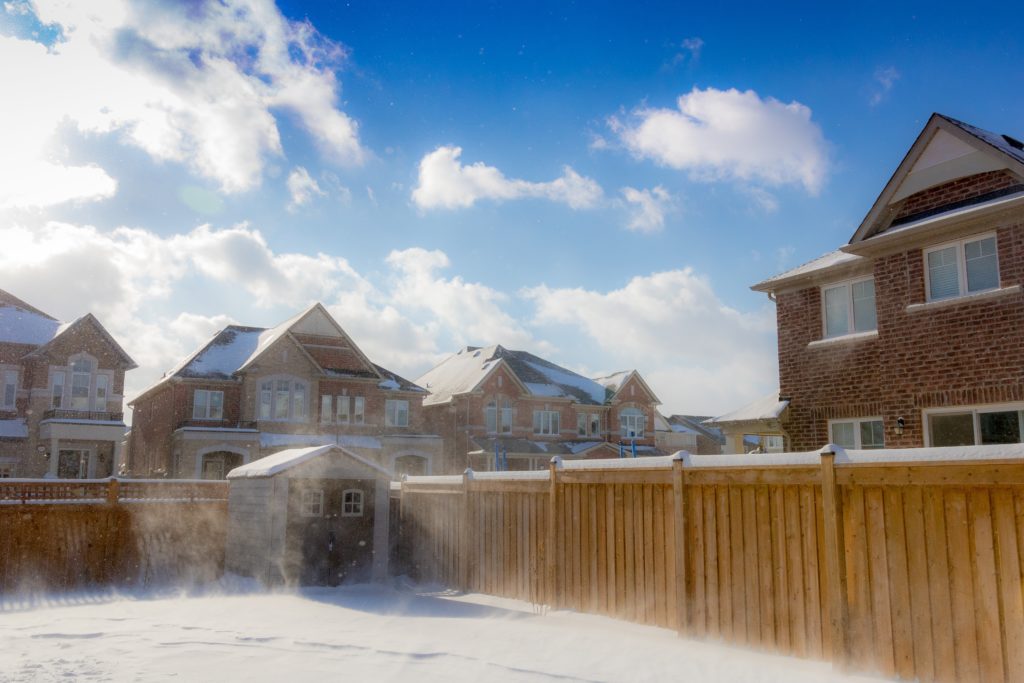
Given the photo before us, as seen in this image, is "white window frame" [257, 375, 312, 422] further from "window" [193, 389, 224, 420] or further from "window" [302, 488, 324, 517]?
"window" [302, 488, 324, 517]

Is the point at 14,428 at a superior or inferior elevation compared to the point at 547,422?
inferior

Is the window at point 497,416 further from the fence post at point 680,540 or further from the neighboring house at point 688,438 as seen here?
the fence post at point 680,540

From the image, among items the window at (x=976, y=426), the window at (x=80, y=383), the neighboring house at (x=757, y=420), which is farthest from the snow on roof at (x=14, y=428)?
the window at (x=976, y=426)

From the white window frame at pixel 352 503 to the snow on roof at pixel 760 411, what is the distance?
7.31 meters

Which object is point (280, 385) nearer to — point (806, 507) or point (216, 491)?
point (216, 491)

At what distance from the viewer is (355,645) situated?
30.3 feet

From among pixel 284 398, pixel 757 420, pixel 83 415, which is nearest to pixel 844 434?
pixel 757 420

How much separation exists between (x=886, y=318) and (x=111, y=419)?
88.2 ft

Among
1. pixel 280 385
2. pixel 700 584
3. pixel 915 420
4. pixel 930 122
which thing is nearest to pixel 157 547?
pixel 700 584

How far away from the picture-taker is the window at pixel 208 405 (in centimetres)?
3177

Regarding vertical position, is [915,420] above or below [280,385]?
below

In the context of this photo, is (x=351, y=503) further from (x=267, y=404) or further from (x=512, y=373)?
(x=512, y=373)

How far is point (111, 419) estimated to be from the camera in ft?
97.4

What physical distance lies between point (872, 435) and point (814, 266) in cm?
330
